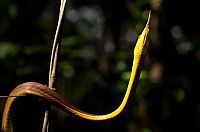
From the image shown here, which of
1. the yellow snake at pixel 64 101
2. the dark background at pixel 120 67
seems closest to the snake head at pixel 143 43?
the yellow snake at pixel 64 101

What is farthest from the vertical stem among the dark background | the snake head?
the dark background

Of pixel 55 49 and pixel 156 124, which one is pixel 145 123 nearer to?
pixel 156 124

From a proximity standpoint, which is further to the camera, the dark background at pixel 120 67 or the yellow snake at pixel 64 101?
the dark background at pixel 120 67

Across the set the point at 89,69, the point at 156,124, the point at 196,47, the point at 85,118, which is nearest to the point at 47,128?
the point at 85,118

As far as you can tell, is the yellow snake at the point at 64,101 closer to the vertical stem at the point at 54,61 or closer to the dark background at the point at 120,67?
the vertical stem at the point at 54,61

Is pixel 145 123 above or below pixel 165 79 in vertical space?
below
